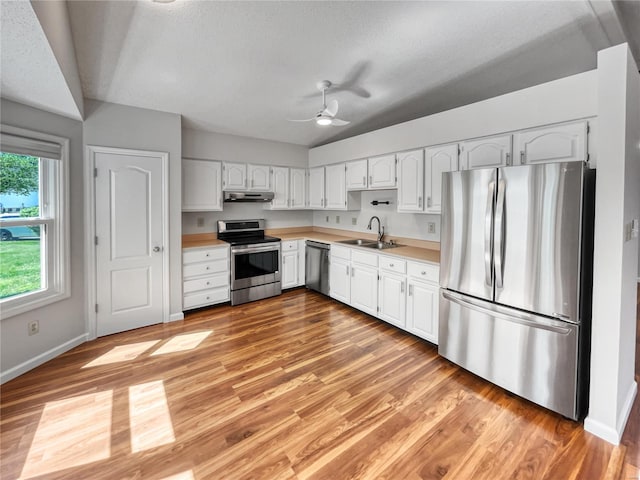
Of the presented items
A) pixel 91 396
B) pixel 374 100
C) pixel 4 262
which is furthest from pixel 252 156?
pixel 91 396

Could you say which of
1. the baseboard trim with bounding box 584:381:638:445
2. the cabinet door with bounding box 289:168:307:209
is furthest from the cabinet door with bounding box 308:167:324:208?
the baseboard trim with bounding box 584:381:638:445

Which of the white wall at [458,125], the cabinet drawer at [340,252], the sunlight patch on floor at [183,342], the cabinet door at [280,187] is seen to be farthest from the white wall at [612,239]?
the cabinet door at [280,187]

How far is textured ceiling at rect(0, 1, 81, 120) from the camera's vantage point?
1.44 m

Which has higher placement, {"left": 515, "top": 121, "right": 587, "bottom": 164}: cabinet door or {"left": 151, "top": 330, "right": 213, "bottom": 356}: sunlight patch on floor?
{"left": 515, "top": 121, "right": 587, "bottom": 164}: cabinet door

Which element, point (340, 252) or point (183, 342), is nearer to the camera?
point (183, 342)

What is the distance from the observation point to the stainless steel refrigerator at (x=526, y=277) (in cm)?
198

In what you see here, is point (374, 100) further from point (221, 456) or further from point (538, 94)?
point (221, 456)

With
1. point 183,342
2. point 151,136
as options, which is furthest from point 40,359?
point 151,136

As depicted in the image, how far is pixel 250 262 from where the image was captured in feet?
14.4

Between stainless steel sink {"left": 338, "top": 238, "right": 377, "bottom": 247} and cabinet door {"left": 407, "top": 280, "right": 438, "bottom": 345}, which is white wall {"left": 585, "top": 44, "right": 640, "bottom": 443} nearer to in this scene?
cabinet door {"left": 407, "top": 280, "right": 438, "bottom": 345}

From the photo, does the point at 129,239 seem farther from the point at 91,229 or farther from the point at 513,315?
the point at 513,315

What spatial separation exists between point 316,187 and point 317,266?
1.40m

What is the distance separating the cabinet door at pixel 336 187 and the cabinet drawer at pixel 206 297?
2.09 m

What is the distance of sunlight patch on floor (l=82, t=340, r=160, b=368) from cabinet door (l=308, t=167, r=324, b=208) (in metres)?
3.11
